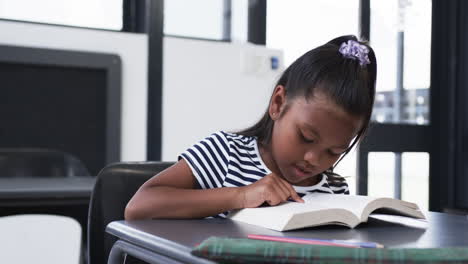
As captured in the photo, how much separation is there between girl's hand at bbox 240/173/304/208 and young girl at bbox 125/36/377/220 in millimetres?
38

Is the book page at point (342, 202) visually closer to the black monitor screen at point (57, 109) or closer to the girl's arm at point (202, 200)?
the girl's arm at point (202, 200)

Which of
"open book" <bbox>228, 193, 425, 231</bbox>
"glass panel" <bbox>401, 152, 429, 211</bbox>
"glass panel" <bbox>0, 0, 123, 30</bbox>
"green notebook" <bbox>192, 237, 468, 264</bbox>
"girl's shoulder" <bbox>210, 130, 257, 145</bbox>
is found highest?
"glass panel" <bbox>0, 0, 123, 30</bbox>

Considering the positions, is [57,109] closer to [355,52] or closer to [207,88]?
[207,88]

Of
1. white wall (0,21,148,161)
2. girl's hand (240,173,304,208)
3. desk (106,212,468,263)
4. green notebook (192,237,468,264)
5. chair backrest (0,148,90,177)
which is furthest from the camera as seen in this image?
white wall (0,21,148,161)

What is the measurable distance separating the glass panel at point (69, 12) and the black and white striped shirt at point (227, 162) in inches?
65.4

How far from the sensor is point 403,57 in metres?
3.68

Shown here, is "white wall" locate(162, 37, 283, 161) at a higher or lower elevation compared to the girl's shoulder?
higher

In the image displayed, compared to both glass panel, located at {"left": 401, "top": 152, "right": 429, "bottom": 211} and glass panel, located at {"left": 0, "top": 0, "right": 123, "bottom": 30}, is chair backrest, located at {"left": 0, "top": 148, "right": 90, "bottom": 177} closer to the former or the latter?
glass panel, located at {"left": 0, "top": 0, "right": 123, "bottom": 30}

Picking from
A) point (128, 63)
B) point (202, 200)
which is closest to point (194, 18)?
point (128, 63)

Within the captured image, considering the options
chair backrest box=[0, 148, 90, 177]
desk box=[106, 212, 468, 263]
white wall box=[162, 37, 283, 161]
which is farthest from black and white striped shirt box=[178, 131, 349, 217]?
white wall box=[162, 37, 283, 161]

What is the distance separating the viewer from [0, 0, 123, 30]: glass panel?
256 cm

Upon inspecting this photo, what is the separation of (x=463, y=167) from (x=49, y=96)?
249 centimetres

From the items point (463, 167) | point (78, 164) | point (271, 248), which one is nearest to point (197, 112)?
point (78, 164)

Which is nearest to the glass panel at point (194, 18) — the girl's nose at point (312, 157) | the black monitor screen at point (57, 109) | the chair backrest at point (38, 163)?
the black monitor screen at point (57, 109)
